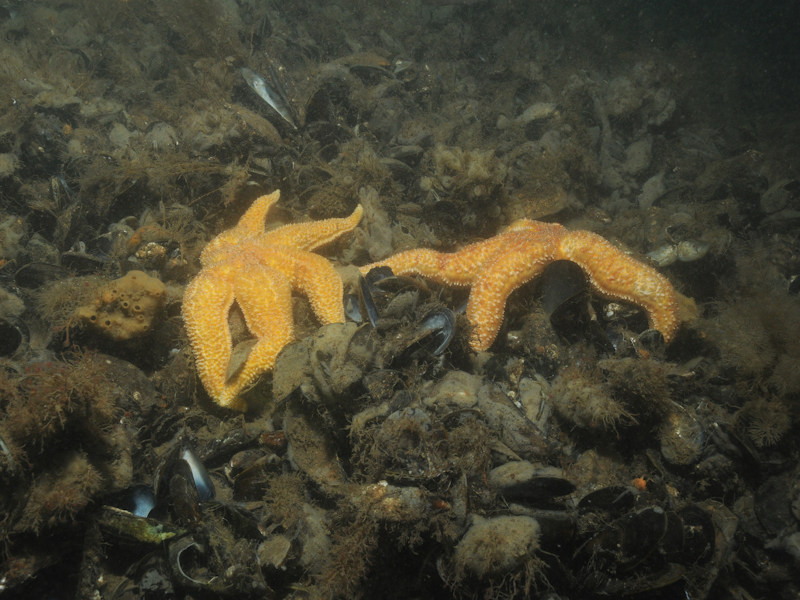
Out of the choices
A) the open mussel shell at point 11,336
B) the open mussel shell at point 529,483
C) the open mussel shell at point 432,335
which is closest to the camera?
the open mussel shell at point 529,483

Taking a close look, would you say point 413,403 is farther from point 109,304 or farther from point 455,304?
point 109,304

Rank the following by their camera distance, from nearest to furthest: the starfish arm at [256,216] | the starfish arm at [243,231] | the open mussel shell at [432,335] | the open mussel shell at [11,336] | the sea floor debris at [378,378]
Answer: the sea floor debris at [378,378]
the open mussel shell at [432,335]
the open mussel shell at [11,336]
the starfish arm at [243,231]
the starfish arm at [256,216]

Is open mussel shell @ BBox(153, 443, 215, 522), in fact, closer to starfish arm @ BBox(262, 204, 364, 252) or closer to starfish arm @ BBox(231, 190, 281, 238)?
starfish arm @ BBox(262, 204, 364, 252)

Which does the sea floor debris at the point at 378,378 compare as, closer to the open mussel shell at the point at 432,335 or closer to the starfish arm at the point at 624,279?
the open mussel shell at the point at 432,335

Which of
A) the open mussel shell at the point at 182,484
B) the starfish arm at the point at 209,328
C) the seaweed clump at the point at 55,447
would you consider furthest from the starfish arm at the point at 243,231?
the open mussel shell at the point at 182,484

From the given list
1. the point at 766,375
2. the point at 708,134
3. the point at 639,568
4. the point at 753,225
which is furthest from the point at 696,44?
the point at 639,568

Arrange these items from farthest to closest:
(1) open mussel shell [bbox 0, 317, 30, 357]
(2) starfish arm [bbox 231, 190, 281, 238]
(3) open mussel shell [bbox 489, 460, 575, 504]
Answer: (2) starfish arm [bbox 231, 190, 281, 238] < (1) open mussel shell [bbox 0, 317, 30, 357] < (3) open mussel shell [bbox 489, 460, 575, 504]

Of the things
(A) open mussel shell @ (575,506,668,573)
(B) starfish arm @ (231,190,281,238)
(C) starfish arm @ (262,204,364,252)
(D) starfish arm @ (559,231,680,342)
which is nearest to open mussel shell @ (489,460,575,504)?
(A) open mussel shell @ (575,506,668,573)
